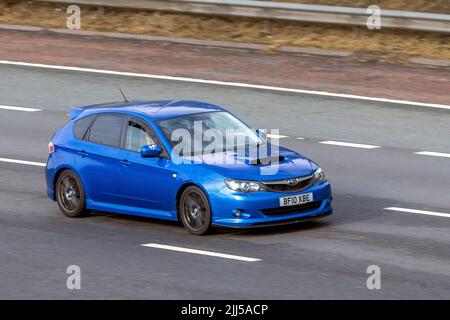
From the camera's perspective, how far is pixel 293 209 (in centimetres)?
1496

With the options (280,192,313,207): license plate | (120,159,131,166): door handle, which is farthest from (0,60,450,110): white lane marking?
(120,159,131,166): door handle

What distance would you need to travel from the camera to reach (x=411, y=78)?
79.0 feet

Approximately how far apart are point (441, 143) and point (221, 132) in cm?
550

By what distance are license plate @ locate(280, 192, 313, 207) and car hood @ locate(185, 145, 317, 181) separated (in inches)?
10.0

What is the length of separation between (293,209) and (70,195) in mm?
3235

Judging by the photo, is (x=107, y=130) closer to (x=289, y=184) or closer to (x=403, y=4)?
(x=289, y=184)

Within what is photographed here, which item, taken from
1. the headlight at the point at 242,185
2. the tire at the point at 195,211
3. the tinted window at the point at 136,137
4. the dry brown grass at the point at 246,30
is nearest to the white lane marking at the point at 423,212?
the headlight at the point at 242,185

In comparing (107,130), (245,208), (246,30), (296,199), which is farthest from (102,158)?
(246,30)

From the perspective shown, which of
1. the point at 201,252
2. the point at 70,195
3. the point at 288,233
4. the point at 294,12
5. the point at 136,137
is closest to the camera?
the point at 201,252

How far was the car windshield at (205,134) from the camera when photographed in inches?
609

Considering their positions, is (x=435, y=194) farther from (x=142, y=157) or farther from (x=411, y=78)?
(x=411, y=78)

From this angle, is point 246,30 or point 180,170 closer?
point 180,170

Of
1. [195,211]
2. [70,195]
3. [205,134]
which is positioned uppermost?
[205,134]

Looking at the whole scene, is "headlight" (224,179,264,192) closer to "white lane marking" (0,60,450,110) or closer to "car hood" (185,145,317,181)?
"car hood" (185,145,317,181)
